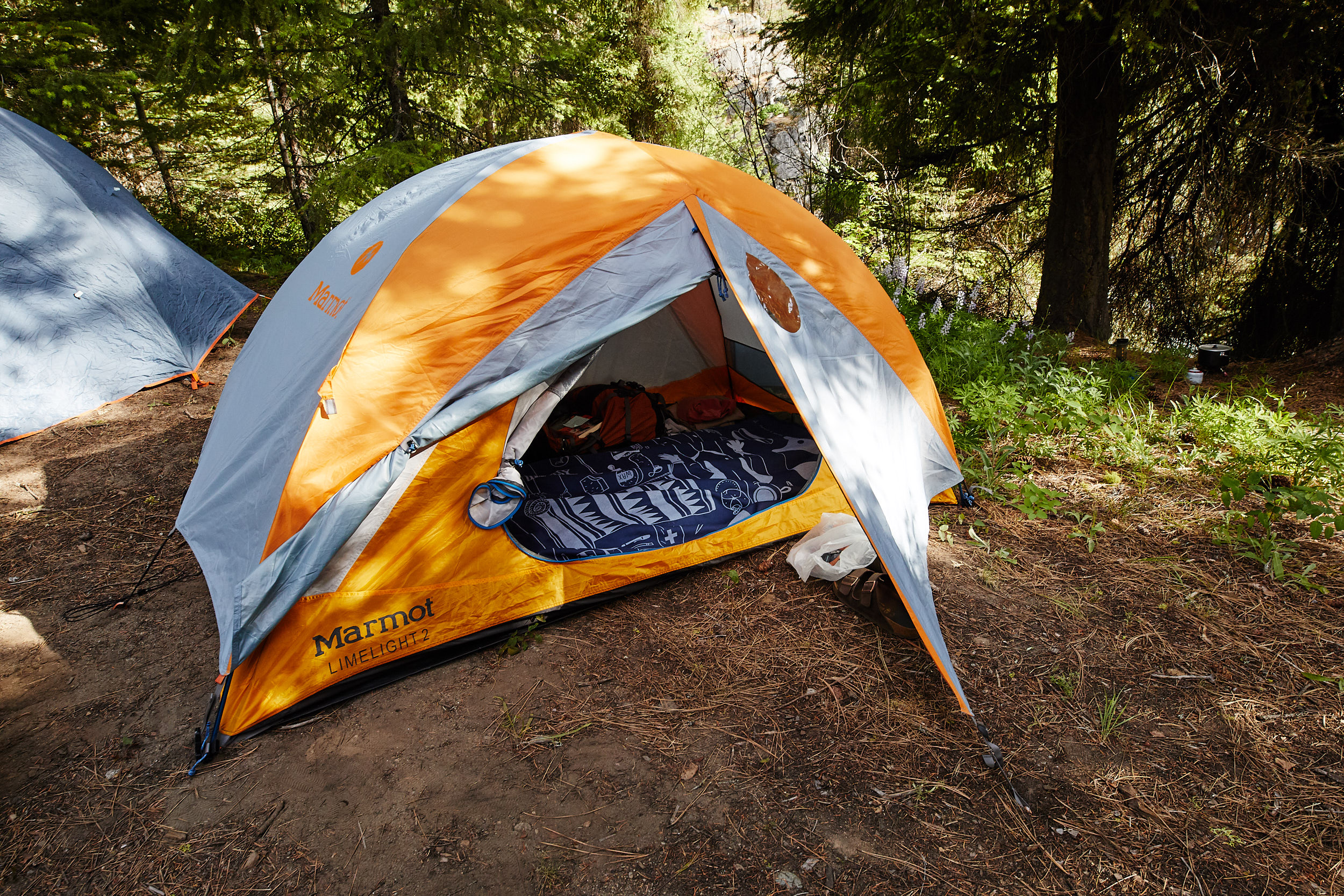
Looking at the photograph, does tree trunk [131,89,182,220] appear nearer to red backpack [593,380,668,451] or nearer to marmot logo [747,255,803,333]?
red backpack [593,380,668,451]

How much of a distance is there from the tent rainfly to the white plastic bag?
17.1 feet

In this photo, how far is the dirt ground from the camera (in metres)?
1.92

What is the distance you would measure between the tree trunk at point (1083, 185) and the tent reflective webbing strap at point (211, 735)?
625 centimetres

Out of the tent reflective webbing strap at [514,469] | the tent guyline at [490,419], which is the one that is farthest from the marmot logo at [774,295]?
the tent reflective webbing strap at [514,469]

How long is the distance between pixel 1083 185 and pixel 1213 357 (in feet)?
5.56

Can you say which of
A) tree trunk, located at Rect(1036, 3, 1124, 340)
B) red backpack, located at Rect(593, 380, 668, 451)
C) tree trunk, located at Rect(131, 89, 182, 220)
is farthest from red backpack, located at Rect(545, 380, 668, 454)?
tree trunk, located at Rect(131, 89, 182, 220)

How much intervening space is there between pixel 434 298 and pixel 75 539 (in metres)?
2.65

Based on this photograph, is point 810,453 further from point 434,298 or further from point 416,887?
point 416,887

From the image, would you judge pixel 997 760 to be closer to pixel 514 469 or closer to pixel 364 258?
pixel 514 469

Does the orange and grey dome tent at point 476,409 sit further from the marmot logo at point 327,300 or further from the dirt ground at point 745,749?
the dirt ground at point 745,749

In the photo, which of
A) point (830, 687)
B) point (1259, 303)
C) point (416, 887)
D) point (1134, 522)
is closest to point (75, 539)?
point (416, 887)

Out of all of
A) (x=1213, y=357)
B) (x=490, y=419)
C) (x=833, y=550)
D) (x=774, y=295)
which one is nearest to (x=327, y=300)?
(x=490, y=419)

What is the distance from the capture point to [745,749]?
2311mm

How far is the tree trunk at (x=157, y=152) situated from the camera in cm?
748
